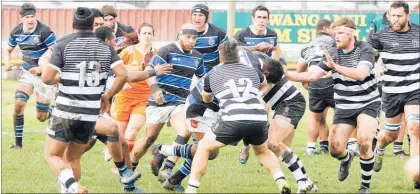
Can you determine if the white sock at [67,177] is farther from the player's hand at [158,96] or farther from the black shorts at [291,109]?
the black shorts at [291,109]

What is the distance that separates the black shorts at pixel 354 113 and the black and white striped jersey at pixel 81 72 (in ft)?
10.4

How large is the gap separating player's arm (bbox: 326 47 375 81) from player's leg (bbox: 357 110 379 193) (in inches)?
22.8

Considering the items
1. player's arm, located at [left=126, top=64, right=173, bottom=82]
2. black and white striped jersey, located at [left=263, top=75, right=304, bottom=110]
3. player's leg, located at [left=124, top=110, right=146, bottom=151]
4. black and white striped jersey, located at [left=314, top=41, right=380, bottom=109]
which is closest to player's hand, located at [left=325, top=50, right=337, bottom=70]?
black and white striped jersey, located at [left=314, top=41, right=380, bottom=109]

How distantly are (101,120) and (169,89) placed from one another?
5.55ft

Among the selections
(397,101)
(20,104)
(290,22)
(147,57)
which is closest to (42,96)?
(20,104)

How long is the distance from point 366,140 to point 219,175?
2413 mm

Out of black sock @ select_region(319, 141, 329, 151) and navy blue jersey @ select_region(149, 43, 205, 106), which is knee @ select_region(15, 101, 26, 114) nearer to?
navy blue jersey @ select_region(149, 43, 205, 106)

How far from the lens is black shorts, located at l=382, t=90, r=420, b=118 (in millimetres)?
12523

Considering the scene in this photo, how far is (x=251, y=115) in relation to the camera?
35.4ft

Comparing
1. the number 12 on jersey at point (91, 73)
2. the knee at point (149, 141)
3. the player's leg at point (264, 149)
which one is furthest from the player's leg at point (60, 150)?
the knee at point (149, 141)

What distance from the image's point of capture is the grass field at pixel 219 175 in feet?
40.9

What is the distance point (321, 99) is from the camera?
16.3 metres

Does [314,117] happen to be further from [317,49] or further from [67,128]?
[67,128]

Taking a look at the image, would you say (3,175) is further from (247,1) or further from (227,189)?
(247,1)
